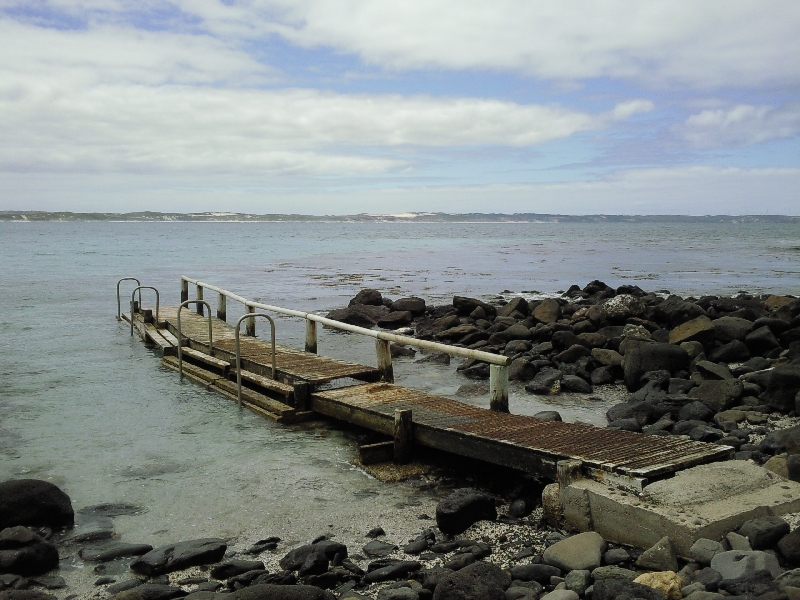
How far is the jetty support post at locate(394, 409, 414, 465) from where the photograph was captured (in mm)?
7691

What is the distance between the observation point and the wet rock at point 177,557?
5.56m

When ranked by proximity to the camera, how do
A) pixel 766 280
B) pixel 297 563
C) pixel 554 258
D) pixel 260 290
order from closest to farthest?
pixel 297 563, pixel 260 290, pixel 766 280, pixel 554 258

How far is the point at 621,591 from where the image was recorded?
170 inches

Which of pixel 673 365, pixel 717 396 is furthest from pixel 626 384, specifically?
pixel 717 396

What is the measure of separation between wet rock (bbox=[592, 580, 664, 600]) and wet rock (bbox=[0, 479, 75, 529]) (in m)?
4.58

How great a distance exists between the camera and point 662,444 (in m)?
6.50

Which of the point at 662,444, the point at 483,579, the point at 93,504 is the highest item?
the point at 662,444

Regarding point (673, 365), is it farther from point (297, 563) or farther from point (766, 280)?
point (766, 280)

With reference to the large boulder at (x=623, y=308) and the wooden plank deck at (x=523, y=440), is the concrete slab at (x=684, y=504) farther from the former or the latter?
the large boulder at (x=623, y=308)

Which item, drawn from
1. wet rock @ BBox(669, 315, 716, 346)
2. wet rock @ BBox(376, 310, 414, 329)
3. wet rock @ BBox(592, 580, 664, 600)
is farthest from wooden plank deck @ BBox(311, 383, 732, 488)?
wet rock @ BBox(376, 310, 414, 329)

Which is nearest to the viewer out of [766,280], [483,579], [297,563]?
[483,579]

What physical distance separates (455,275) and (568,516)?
32.9 meters

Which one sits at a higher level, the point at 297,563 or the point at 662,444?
the point at 662,444

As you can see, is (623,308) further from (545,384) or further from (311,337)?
(311,337)
